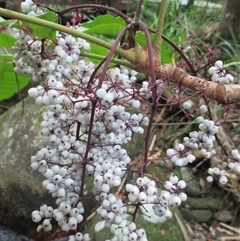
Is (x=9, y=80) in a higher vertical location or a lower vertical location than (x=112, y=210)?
lower

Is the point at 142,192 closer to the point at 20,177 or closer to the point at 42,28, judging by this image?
the point at 42,28

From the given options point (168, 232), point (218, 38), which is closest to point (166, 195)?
point (168, 232)

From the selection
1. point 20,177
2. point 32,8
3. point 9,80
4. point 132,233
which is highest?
point 32,8

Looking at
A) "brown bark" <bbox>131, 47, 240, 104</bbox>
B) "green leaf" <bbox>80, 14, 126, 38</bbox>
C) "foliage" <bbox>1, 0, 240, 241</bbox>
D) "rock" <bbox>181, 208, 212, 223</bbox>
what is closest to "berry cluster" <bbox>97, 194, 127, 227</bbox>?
"foliage" <bbox>1, 0, 240, 241</bbox>

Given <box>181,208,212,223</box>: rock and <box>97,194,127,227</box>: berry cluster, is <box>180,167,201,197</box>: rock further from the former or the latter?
<box>97,194,127,227</box>: berry cluster

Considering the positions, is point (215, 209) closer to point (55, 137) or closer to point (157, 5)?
point (55, 137)

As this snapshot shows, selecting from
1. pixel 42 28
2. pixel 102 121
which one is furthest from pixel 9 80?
pixel 102 121
